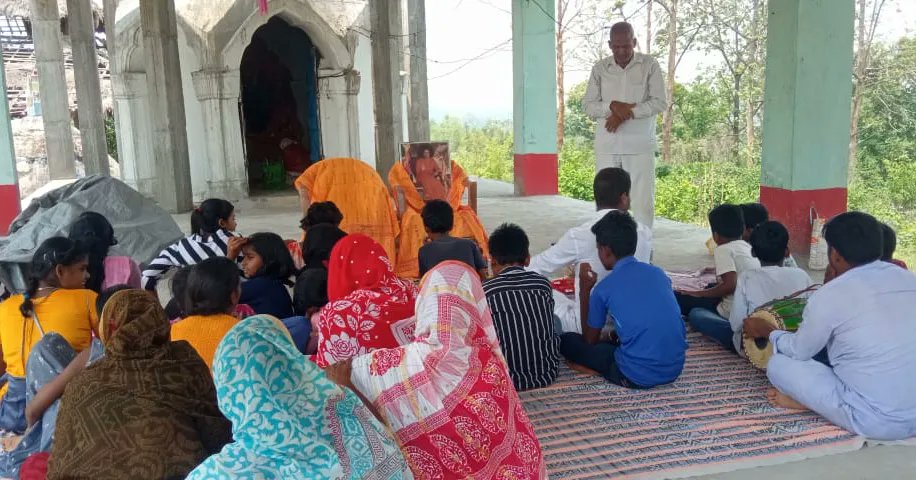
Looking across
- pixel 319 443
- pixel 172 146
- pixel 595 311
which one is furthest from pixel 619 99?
pixel 172 146

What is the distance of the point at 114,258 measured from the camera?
380 centimetres

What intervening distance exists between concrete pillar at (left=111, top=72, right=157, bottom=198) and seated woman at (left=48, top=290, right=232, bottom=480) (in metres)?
10.5

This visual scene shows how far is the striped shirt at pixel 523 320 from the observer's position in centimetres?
338

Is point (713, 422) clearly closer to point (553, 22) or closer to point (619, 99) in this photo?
point (619, 99)

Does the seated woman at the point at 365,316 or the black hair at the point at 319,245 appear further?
the black hair at the point at 319,245

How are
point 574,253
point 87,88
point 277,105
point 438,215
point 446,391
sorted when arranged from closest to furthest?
point 446,391
point 574,253
point 438,215
point 87,88
point 277,105

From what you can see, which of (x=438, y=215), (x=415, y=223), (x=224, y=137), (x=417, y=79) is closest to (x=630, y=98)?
(x=415, y=223)

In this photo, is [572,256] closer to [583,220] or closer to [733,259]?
[733,259]

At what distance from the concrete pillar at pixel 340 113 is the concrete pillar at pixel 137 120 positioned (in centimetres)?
276

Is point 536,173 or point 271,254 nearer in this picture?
point 271,254

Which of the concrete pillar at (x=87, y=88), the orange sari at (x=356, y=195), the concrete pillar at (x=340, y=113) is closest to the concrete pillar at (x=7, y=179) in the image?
the concrete pillar at (x=87, y=88)

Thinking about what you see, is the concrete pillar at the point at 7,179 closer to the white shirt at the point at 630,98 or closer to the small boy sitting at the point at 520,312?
the white shirt at the point at 630,98

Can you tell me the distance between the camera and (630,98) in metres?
6.41

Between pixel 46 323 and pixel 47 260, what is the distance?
250 millimetres
